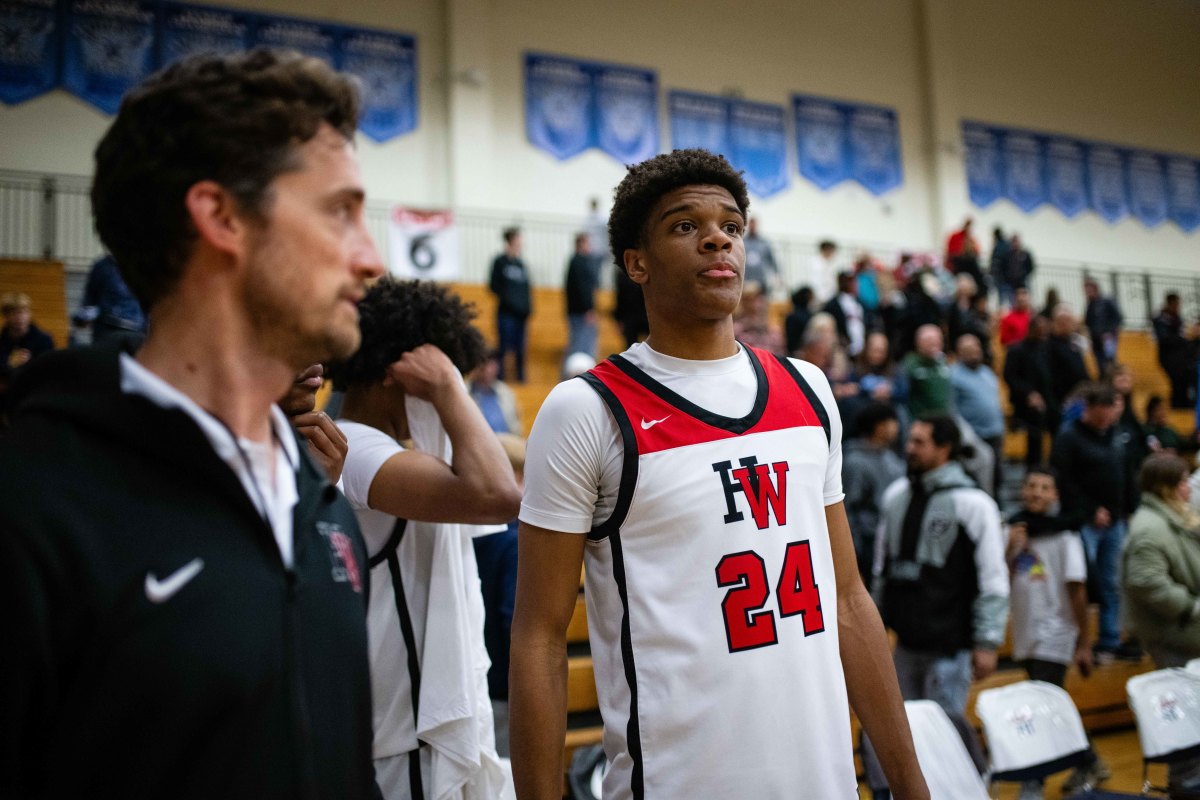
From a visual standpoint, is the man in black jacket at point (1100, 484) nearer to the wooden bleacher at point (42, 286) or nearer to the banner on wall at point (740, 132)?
the banner on wall at point (740, 132)

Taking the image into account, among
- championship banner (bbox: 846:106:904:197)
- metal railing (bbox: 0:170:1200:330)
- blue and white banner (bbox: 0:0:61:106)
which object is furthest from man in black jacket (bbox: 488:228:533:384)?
championship banner (bbox: 846:106:904:197)

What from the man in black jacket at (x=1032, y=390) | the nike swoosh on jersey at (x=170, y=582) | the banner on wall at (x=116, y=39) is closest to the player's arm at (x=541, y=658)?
the nike swoosh on jersey at (x=170, y=582)

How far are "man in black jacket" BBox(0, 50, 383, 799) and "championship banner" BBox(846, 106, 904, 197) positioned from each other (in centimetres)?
1815

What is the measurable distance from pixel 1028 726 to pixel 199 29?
519 inches

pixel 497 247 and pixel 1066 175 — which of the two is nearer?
pixel 497 247

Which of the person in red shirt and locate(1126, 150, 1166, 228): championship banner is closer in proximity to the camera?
the person in red shirt

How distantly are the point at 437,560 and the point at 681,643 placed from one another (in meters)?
0.68

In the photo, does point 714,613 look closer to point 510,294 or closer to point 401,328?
point 401,328

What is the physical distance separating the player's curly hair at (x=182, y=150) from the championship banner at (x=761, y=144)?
1626 cm

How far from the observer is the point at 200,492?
1.15 meters

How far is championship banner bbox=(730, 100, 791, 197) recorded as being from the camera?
1714 centimetres

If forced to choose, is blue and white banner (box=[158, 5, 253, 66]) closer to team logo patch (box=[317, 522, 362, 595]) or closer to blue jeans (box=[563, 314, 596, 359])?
blue jeans (box=[563, 314, 596, 359])

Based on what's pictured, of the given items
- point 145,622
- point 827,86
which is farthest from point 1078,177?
point 145,622

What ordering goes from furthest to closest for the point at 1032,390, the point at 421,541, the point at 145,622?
the point at 1032,390, the point at 421,541, the point at 145,622
